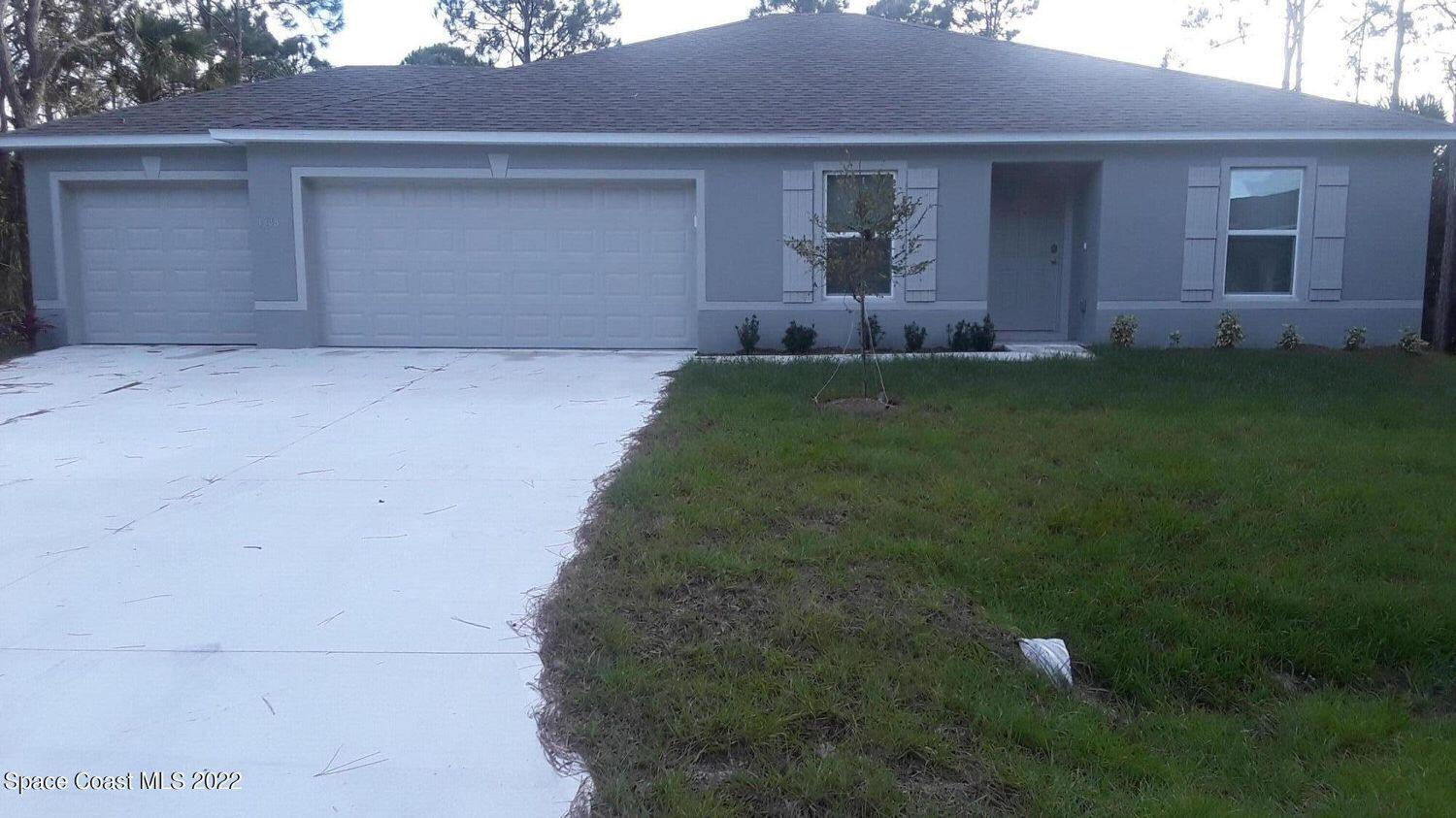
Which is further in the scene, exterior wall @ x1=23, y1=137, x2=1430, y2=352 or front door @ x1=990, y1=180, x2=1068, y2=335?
front door @ x1=990, y1=180, x2=1068, y2=335

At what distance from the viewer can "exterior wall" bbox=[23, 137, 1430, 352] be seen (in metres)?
12.3

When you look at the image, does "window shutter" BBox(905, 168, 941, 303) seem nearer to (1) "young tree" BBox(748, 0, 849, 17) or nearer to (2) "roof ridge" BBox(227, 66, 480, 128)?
(2) "roof ridge" BBox(227, 66, 480, 128)

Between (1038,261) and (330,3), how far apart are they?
80.3ft

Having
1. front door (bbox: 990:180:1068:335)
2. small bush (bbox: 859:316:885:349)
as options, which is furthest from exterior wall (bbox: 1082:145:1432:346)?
small bush (bbox: 859:316:885:349)

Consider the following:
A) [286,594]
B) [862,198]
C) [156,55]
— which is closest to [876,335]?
[862,198]

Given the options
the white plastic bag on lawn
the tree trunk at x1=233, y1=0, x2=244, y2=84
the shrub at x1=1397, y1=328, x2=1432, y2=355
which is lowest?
the white plastic bag on lawn

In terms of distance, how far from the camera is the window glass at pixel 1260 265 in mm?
12602

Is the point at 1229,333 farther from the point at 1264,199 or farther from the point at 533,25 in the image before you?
the point at 533,25

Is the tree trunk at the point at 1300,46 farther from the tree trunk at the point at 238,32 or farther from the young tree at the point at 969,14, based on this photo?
the tree trunk at the point at 238,32

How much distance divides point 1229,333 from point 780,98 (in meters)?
6.16

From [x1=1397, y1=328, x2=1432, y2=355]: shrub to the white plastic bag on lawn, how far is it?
10.6m

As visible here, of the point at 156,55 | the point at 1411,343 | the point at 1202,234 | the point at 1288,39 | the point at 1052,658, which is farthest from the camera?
the point at 1288,39

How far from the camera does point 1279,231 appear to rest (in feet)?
41.2

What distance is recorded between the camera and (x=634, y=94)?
44.2ft
